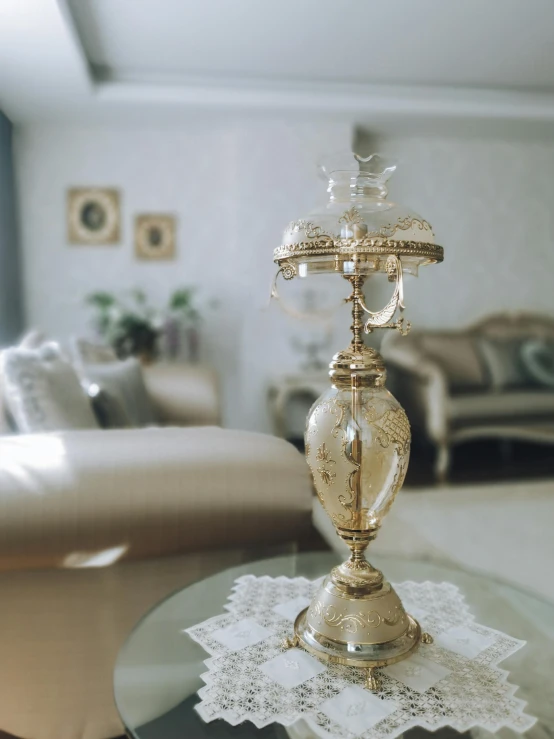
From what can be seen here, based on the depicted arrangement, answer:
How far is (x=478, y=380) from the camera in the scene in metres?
4.04

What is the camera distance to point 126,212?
4098 millimetres

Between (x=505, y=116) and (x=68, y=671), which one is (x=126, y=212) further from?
(x=68, y=671)

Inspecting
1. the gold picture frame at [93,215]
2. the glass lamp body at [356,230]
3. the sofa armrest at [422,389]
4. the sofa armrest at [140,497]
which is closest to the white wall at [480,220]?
the sofa armrest at [422,389]

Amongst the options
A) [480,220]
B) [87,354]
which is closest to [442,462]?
[480,220]

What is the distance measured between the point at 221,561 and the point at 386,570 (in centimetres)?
32

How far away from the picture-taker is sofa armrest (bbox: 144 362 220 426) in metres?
2.59

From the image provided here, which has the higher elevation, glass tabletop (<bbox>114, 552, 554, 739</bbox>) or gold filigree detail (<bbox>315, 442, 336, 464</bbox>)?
gold filigree detail (<bbox>315, 442, 336, 464</bbox>)

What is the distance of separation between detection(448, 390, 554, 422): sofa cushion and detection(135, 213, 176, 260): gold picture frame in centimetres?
204

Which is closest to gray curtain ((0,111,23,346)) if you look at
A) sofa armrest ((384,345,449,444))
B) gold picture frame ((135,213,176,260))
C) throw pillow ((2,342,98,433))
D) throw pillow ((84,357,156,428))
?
gold picture frame ((135,213,176,260))

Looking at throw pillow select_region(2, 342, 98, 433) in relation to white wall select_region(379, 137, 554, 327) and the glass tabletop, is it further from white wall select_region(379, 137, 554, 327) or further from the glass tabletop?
white wall select_region(379, 137, 554, 327)

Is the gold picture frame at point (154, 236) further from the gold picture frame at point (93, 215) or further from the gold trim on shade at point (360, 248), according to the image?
the gold trim on shade at point (360, 248)

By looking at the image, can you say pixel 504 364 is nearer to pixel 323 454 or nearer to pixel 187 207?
pixel 187 207

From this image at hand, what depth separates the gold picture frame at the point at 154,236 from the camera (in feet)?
13.5

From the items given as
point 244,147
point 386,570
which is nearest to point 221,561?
point 386,570
